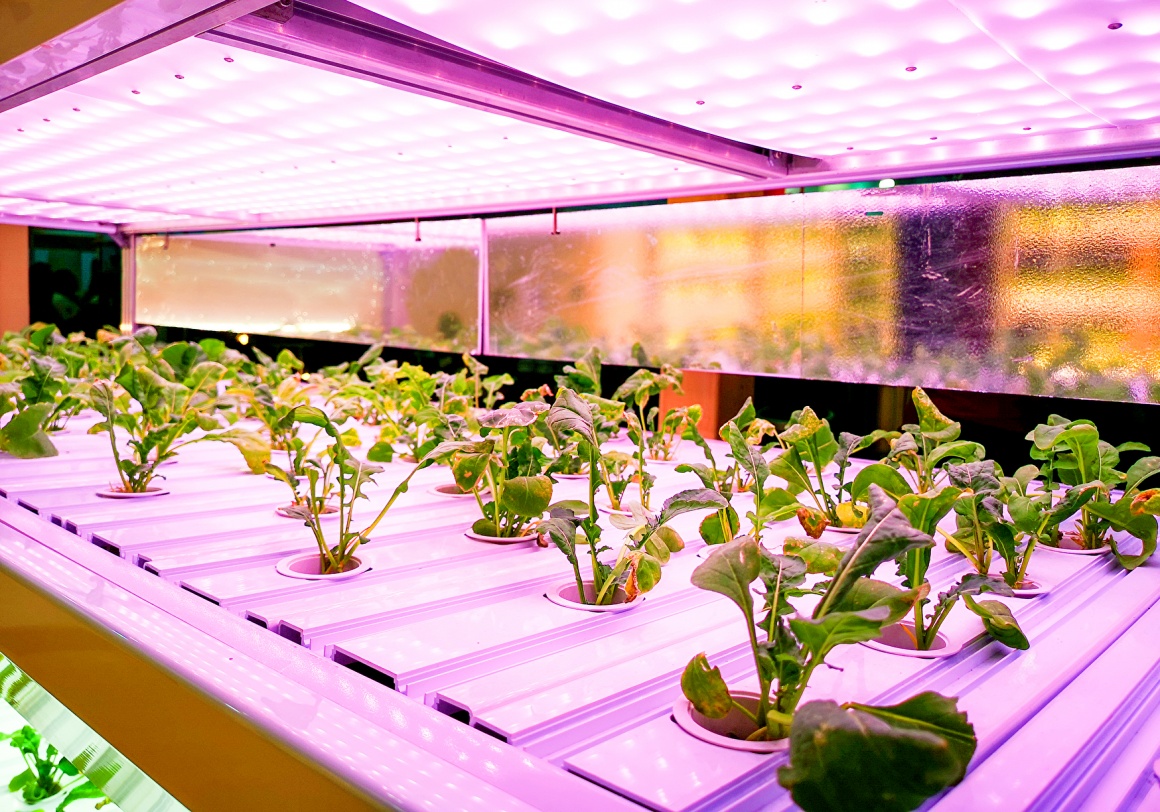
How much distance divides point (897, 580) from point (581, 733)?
0.74m

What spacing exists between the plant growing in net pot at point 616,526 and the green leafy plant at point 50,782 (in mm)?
1425

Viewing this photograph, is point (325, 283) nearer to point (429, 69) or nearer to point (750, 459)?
point (429, 69)

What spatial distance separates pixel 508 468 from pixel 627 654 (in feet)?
2.19

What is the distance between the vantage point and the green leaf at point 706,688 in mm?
885

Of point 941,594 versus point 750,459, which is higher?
point 750,459

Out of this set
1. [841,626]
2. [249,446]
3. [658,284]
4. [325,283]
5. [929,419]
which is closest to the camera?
[841,626]

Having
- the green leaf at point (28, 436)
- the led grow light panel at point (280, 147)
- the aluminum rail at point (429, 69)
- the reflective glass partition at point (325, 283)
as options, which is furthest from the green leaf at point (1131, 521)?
the reflective glass partition at point (325, 283)

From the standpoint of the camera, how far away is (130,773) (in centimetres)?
109

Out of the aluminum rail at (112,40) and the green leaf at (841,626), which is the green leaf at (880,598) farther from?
the aluminum rail at (112,40)

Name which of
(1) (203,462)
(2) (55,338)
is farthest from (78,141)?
(2) (55,338)

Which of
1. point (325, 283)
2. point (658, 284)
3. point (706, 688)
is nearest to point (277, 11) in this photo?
Answer: point (706, 688)

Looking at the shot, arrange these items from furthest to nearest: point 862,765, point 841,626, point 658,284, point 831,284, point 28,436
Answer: point 658,284 < point 831,284 < point 28,436 < point 841,626 < point 862,765

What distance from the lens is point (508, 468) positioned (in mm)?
1735

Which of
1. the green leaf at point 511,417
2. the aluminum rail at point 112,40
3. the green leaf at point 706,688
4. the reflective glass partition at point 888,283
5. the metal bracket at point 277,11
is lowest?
the green leaf at point 706,688
